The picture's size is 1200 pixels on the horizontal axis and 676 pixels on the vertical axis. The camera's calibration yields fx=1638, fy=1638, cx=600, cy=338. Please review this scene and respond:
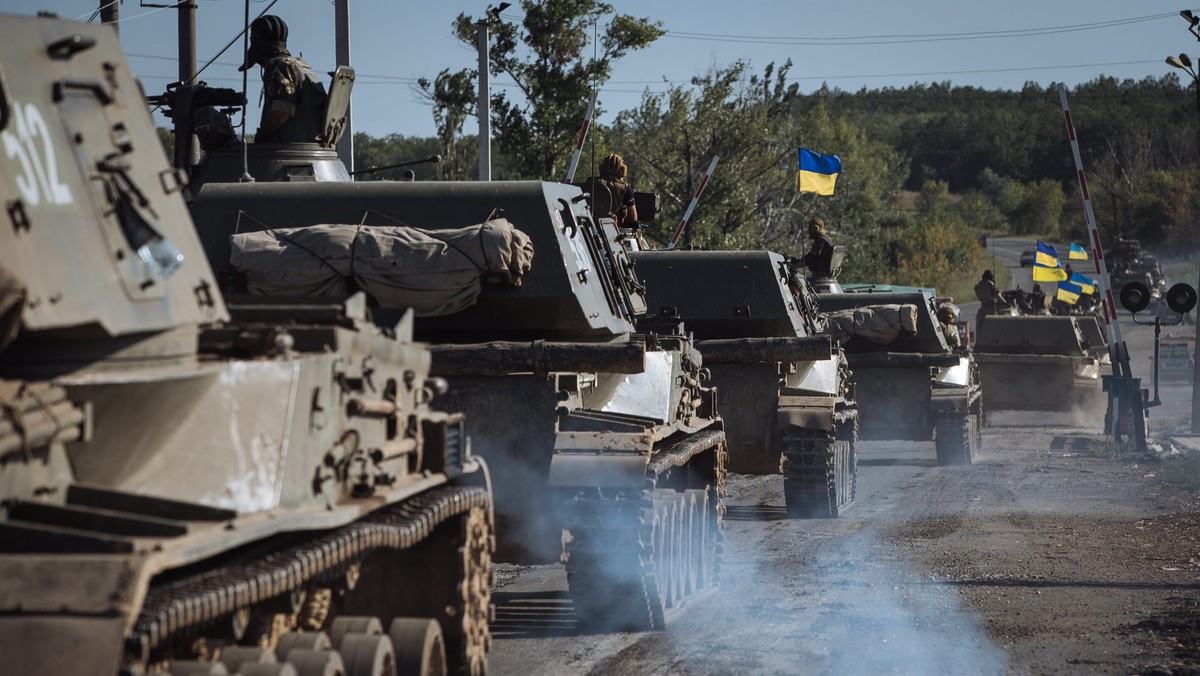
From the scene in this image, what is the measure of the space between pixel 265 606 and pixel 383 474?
62 cm

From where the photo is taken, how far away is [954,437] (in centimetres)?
1881

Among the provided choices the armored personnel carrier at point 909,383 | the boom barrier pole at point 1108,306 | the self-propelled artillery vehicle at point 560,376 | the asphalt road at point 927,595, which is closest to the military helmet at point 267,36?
the self-propelled artillery vehicle at point 560,376

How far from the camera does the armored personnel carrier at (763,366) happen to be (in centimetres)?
1359

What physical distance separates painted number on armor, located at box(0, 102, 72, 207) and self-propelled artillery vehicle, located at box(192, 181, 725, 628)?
3.57 m

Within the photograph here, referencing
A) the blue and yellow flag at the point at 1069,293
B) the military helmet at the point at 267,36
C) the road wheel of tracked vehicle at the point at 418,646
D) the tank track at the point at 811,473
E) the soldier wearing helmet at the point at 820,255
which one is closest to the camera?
the road wheel of tracked vehicle at the point at 418,646

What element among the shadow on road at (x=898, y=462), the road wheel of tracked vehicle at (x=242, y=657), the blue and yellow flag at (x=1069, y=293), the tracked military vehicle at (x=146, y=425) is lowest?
the shadow on road at (x=898, y=462)

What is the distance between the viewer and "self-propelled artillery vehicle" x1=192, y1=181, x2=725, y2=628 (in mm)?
8461

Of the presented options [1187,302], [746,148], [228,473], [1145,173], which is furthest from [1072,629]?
[1145,173]

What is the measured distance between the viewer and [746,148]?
28625 millimetres

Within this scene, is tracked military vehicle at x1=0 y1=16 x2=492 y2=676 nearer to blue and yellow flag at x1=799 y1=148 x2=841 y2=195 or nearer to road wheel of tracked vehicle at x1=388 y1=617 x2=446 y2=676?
road wheel of tracked vehicle at x1=388 y1=617 x2=446 y2=676

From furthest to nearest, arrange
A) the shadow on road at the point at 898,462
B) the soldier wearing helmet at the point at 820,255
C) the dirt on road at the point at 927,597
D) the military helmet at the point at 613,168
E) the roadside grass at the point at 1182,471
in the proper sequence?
the shadow on road at the point at 898,462 → the soldier wearing helmet at the point at 820,255 → the roadside grass at the point at 1182,471 → the military helmet at the point at 613,168 → the dirt on road at the point at 927,597

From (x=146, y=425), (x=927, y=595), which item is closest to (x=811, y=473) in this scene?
(x=927, y=595)

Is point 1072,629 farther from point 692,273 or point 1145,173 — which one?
point 1145,173

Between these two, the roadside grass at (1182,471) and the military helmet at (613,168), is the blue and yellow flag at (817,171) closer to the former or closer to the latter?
the roadside grass at (1182,471)
